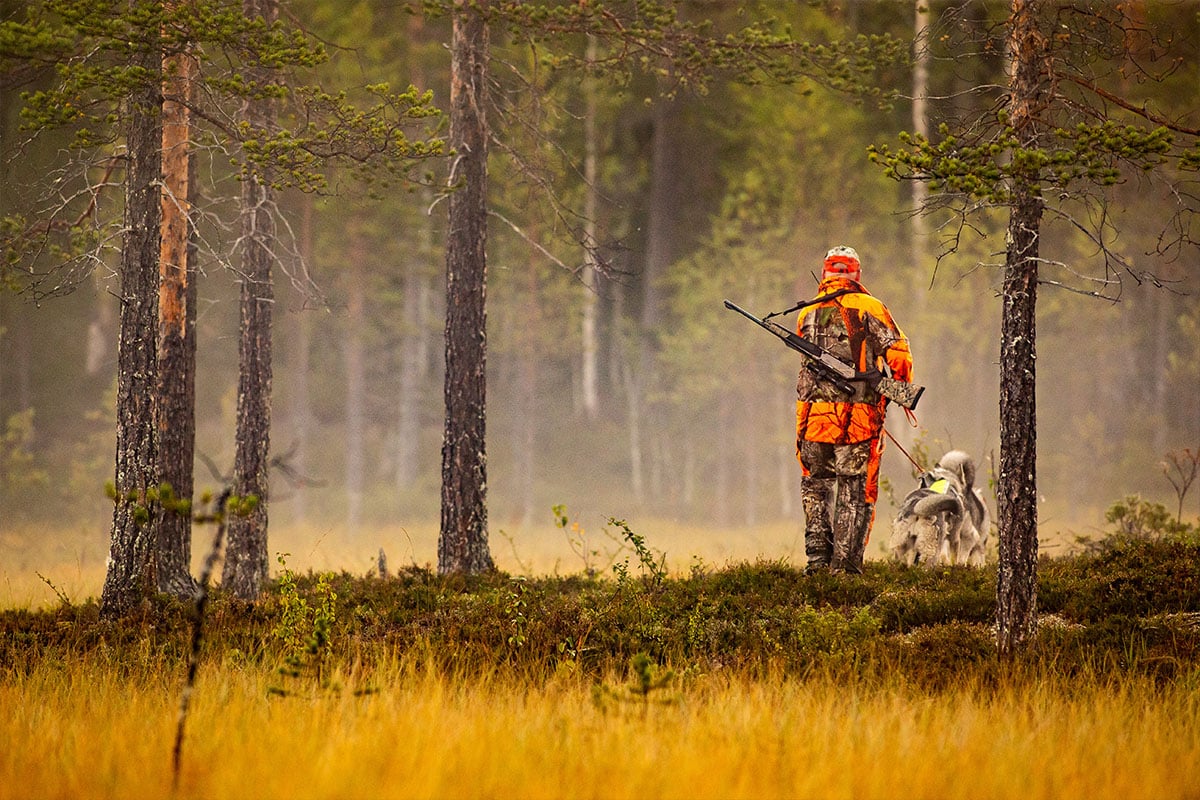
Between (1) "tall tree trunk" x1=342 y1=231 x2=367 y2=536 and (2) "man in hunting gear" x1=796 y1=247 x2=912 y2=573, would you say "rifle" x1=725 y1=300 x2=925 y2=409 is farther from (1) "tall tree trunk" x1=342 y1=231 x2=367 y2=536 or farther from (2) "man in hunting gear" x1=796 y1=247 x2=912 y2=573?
(1) "tall tree trunk" x1=342 y1=231 x2=367 y2=536

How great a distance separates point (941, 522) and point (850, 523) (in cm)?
197

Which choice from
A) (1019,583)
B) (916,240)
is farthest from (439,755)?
(916,240)

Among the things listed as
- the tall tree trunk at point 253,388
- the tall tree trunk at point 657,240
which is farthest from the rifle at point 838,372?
the tall tree trunk at point 657,240

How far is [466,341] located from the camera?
1208 cm

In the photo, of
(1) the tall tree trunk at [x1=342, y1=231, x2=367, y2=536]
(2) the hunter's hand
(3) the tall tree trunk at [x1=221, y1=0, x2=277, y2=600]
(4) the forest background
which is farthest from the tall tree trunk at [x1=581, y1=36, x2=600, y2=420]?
(2) the hunter's hand

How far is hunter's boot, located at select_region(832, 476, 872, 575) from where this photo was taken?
34.7 feet

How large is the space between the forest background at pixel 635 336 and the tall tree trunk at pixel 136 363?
44.0 ft

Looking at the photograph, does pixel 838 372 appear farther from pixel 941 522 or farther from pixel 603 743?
pixel 603 743

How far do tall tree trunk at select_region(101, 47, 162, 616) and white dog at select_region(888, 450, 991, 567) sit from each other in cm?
752

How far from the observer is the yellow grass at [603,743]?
484 cm

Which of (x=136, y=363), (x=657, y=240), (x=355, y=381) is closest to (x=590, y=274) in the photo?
(x=657, y=240)

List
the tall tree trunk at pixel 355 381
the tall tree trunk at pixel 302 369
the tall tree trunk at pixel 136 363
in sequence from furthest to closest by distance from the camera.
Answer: the tall tree trunk at pixel 355 381 → the tall tree trunk at pixel 302 369 → the tall tree trunk at pixel 136 363

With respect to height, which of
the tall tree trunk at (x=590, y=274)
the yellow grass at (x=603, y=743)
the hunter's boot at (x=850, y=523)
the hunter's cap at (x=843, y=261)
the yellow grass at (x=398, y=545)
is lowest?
the yellow grass at (x=603, y=743)

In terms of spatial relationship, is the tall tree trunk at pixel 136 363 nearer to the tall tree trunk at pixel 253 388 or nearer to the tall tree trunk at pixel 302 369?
the tall tree trunk at pixel 253 388
